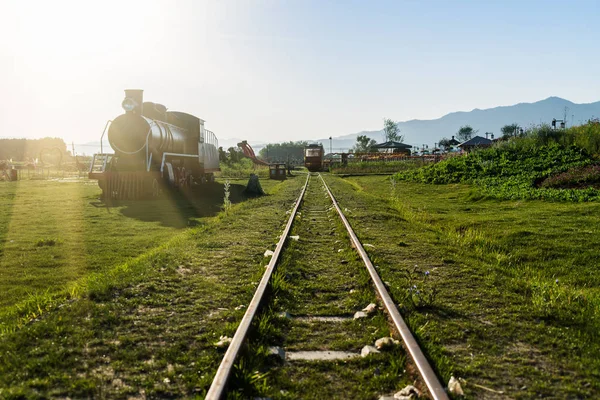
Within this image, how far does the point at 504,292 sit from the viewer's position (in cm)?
575

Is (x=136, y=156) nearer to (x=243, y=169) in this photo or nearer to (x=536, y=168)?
(x=536, y=168)

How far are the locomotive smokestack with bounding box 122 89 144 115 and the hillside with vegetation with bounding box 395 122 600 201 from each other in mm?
13796

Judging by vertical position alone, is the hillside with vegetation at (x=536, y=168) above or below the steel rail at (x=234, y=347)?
above

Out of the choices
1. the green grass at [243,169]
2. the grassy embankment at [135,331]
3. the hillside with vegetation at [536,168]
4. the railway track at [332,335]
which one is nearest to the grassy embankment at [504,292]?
the railway track at [332,335]

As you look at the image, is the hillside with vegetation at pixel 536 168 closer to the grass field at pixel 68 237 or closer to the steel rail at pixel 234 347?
the grass field at pixel 68 237

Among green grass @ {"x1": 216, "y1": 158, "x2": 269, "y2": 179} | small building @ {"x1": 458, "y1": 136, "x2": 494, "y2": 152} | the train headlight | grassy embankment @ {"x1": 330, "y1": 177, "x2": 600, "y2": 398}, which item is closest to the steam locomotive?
the train headlight

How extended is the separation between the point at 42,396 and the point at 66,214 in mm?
11824

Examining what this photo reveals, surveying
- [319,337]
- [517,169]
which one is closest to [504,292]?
[319,337]

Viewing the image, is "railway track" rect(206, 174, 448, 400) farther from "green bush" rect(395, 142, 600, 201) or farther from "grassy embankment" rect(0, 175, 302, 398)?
"green bush" rect(395, 142, 600, 201)

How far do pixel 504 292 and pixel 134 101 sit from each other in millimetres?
16734

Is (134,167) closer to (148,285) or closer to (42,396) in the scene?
(148,285)

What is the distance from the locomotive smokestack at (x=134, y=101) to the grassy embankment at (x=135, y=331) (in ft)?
41.1

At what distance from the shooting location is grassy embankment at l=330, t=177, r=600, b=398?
363 cm

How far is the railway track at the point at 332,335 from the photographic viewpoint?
3361mm
